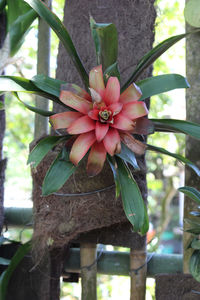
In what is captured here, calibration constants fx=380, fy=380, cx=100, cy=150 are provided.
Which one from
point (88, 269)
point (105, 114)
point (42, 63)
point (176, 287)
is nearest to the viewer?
point (105, 114)

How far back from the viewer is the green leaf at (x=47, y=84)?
2.22ft

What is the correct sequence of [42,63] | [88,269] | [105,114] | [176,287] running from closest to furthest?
[105,114] → [176,287] → [88,269] → [42,63]

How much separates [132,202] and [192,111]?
284 mm

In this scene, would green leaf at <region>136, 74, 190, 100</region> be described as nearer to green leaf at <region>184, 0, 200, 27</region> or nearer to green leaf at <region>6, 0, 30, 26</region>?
green leaf at <region>184, 0, 200, 27</region>

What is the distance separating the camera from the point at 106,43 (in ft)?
2.27

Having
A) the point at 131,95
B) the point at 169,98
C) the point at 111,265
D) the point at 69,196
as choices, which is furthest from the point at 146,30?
the point at 169,98

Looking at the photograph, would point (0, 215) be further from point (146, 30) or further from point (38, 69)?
point (146, 30)

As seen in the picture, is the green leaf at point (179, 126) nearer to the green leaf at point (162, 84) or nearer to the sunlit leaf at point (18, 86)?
the green leaf at point (162, 84)

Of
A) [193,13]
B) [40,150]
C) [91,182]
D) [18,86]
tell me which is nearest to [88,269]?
[91,182]

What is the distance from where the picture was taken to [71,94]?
2.10 ft

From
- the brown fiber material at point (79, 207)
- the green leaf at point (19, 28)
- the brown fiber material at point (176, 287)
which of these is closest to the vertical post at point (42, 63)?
the green leaf at point (19, 28)

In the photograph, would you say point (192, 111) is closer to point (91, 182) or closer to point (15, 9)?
point (91, 182)

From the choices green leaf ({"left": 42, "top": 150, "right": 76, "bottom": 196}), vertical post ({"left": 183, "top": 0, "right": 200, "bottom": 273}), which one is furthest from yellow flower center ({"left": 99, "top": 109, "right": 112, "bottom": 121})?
vertical post ({"left": 183, "top": 0, "right": 200, "bottom": 273})

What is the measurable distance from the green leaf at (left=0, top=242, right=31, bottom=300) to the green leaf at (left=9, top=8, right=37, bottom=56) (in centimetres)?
48
